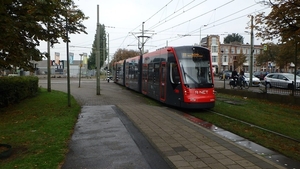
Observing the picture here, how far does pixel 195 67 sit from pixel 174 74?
1.04 meters

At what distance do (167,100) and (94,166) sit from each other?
9.06 m

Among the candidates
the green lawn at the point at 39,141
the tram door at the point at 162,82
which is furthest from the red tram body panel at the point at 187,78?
the green lawn at the point at 39,141

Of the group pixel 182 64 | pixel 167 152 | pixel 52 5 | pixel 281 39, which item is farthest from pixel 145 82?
pixel 167 152

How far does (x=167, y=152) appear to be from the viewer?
6.16 metres

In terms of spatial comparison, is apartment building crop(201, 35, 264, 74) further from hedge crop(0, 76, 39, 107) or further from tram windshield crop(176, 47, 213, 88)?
tram windshield crop(176, 47, 213, 88)

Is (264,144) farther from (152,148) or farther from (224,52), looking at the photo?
(224,52)

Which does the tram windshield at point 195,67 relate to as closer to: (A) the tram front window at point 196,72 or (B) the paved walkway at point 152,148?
(A) the tram front window at point 196,72

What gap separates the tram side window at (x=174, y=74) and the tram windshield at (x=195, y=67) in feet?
1.02

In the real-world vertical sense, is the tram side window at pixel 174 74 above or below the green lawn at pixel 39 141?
above

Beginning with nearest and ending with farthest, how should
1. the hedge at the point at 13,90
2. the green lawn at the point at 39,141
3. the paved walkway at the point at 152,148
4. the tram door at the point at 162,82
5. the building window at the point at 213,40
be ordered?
1. the paved walkway at the point at 152,148
2. the green lawn at the point at 39,141
3. the tram door at the point at 162,82
4. the hedge at the point at 13,90
5. the building window at the point at 213,40

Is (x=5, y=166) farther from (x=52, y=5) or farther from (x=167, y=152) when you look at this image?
(x=52, y=5)

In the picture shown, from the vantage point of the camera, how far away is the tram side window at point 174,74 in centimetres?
1302

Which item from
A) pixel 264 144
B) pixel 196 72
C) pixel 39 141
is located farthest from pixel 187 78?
pixel 39 141

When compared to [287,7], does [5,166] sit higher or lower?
lower
